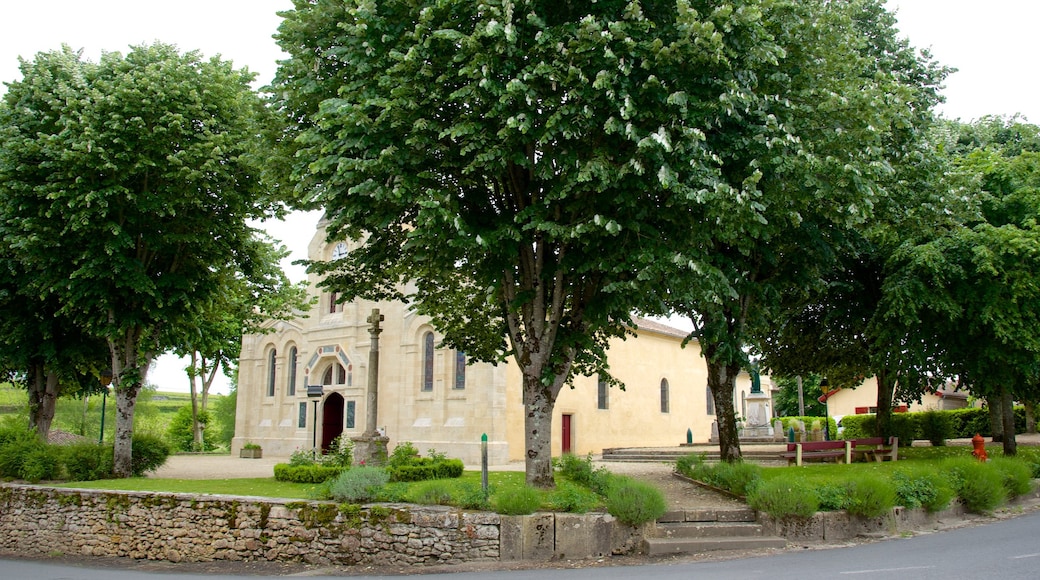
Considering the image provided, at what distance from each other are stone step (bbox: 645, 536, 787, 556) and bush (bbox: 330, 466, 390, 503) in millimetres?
4909

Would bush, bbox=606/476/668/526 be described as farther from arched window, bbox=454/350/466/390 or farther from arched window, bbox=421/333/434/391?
arched window, bbox=421/333/434/391

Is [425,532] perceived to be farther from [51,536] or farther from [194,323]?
[194,323]

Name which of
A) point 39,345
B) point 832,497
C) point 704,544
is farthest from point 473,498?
point 39,345

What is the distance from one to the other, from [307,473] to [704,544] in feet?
35.5

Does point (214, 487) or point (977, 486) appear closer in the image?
point (977, 486)

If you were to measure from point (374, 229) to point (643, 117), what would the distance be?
18.6 feet

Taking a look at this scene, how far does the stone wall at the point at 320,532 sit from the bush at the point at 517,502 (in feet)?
0.40

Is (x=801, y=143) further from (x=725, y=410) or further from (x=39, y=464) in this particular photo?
(x=39, y=464)

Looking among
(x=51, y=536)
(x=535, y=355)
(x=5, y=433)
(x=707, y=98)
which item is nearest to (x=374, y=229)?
(x=535, y=355)

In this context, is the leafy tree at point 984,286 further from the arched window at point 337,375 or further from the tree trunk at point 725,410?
the arched window at point 337,375

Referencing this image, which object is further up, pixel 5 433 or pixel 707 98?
pixel 707 98

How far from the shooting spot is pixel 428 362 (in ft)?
101

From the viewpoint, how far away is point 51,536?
53.4 ft

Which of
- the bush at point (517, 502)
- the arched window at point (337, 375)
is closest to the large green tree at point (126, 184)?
the bush at point (517, 502)
